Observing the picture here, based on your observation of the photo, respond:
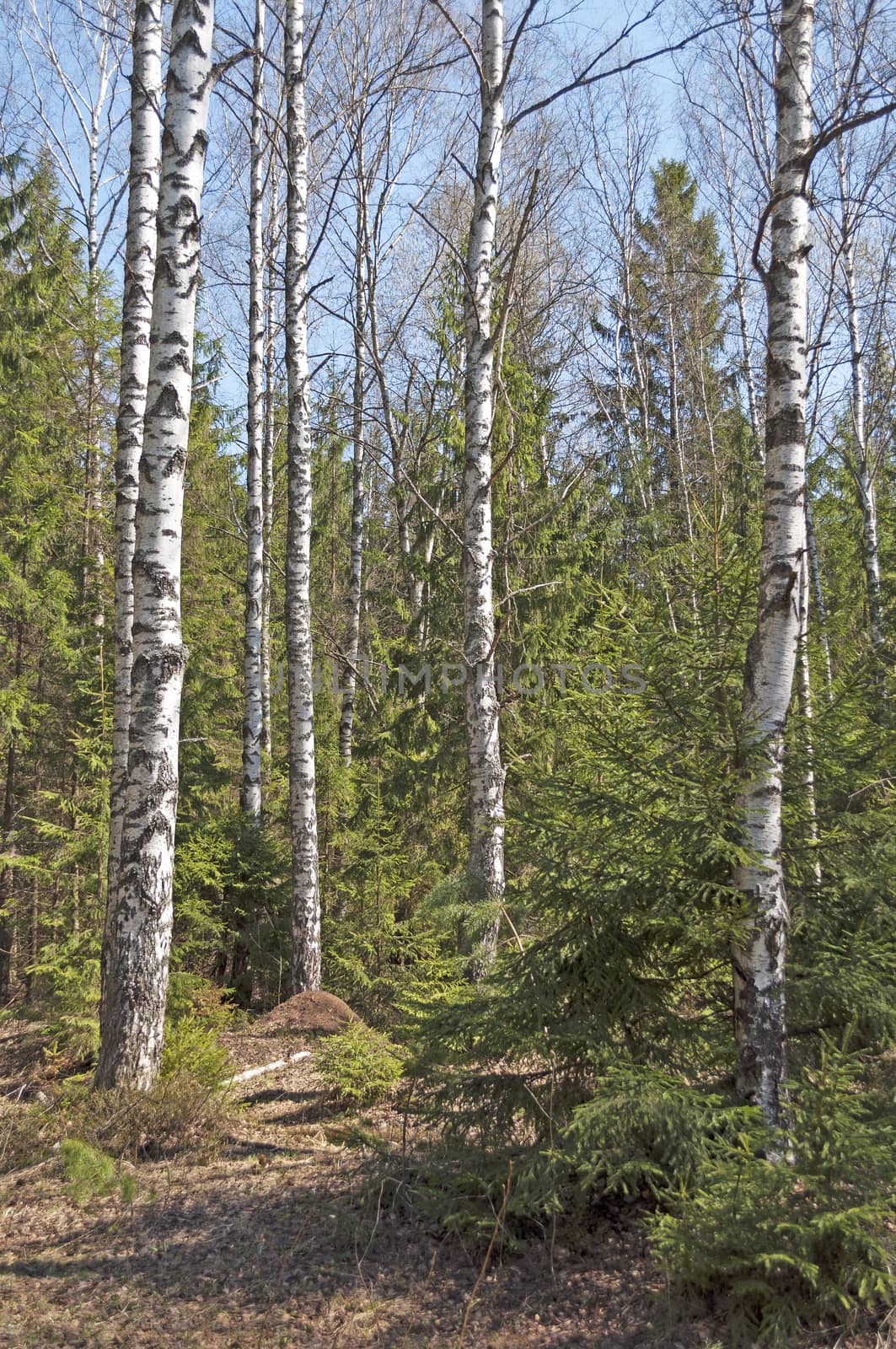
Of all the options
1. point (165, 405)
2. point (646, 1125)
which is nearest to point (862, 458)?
point (165, 405)

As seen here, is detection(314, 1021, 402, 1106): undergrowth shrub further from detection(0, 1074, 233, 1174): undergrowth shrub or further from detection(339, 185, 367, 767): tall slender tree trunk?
detection(339, 185, 367, 767): tall slender tree trunk

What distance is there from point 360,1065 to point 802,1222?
329 centimetres

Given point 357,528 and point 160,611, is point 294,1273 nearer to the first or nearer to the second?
point 160,611

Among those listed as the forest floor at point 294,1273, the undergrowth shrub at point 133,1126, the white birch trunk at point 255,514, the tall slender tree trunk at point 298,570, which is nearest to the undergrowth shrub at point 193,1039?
the undergrowth shrub at point 133,1126

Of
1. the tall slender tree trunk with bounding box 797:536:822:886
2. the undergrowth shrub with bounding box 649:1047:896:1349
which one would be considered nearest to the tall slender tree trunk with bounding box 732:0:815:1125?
the tall slender tree trunk with bounding box 797:536:822:886

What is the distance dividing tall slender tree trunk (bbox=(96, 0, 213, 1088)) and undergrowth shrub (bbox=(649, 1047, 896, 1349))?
138 inches

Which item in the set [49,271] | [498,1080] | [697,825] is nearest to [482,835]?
[498,1080]

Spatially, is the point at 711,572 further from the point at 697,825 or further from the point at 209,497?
the point at 209,497

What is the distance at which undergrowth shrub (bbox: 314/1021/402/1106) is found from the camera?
5711 millimetres

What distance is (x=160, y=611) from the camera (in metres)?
5.65

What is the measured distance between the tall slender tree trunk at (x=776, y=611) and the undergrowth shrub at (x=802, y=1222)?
55cm

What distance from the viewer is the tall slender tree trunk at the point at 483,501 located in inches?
257

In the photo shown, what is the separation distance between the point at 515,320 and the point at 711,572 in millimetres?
6240

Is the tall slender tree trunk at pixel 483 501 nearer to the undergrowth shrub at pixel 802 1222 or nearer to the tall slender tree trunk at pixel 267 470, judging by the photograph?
the undergrowth shrub at pixel 802 1222
